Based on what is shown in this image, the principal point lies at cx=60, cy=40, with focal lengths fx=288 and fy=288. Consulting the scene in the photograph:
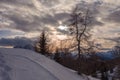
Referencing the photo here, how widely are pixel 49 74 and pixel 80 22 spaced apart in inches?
593

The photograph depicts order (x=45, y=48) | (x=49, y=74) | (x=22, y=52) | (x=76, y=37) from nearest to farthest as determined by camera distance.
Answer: (x=49, y=74)
(x=22, y=52)
(x=76, y=37)
(x=45, y=48)

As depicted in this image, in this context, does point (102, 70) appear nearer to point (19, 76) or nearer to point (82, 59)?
Result: point (82, 59)

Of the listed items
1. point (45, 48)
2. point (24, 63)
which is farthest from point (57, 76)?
point (45, 48)

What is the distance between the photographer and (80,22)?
3416 cm

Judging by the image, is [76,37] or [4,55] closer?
[4,55]

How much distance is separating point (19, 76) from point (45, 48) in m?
40.8

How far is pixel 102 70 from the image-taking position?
65875 millimetres

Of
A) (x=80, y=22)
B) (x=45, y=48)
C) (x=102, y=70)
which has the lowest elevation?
(x=102, y=70)

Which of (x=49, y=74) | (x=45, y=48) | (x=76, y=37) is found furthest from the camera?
(x=45, y=48)

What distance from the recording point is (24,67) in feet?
63.4

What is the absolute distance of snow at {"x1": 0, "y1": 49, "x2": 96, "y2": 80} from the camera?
60.2ft

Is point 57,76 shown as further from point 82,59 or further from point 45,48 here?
point 45,48

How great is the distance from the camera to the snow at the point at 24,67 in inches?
723

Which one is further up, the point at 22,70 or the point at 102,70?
the point at 22,70
